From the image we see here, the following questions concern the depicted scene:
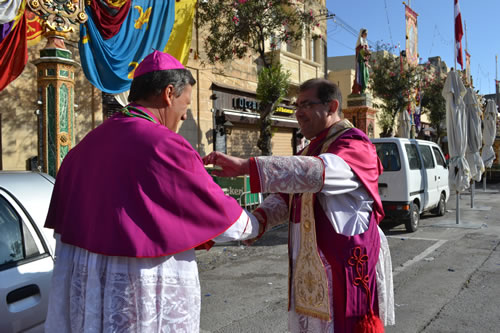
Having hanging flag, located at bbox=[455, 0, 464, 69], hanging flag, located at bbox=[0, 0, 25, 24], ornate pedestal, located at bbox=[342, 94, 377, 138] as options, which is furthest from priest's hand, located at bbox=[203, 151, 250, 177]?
ornate pedestal, located at bbox=[342, 94, 377, 138]

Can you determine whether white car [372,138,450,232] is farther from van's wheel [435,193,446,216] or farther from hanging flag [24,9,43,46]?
hanging flag [24,9,43,46]

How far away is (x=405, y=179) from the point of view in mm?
8781

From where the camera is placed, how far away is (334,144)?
2.27 m

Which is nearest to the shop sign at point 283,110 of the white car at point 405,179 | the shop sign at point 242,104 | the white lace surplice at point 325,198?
Answer: the shop sign at point 242,104

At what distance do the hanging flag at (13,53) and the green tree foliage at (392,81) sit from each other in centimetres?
1907

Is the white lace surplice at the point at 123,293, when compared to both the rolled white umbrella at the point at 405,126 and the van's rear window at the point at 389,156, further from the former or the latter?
the rolled white umbrella at the point at 405,126

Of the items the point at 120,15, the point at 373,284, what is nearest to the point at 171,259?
the point at 373,284

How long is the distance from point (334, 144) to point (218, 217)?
0.84 meters

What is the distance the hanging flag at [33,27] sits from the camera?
23.1 feet

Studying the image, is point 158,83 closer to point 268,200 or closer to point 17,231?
point 268,200

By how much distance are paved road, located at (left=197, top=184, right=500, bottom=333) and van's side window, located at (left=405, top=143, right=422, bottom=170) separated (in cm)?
146

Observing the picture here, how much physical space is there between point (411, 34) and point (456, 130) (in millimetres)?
11877

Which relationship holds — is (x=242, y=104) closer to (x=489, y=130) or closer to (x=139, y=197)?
(x=489, y=130)

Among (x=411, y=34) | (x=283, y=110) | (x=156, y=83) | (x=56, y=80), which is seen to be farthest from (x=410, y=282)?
(x=411, y=34)
